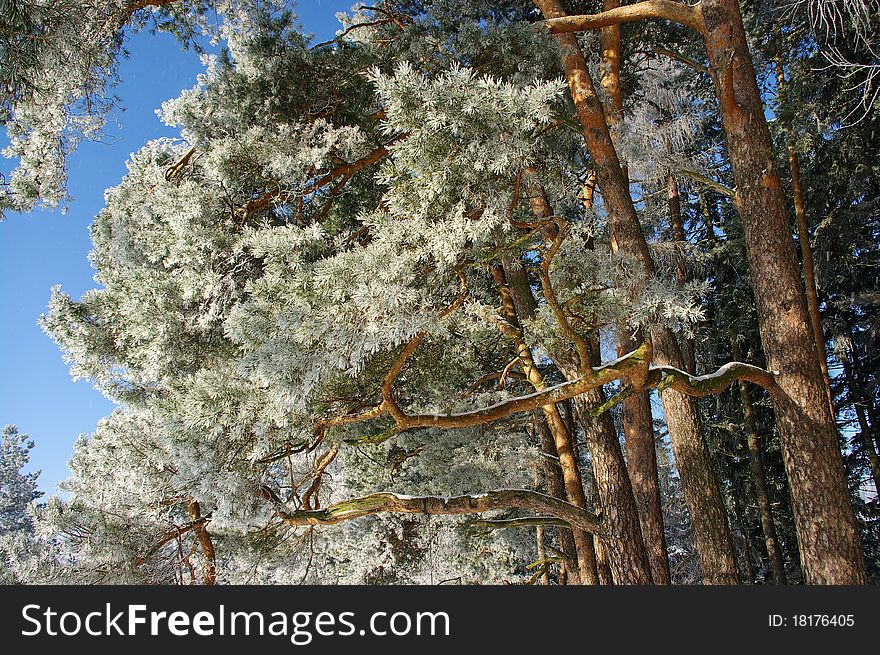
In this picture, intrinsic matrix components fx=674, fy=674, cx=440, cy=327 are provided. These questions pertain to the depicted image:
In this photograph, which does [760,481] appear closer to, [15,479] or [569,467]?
[569,467]

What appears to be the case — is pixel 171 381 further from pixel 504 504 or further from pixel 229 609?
pixel 504 504

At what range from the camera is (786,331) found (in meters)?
4.06

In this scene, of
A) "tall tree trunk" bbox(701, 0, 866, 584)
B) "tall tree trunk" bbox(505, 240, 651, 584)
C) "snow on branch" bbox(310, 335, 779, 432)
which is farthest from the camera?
"tall tree trunk" bbox(505, 240, 651, 584)

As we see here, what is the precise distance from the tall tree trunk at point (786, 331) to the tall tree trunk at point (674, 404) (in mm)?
845

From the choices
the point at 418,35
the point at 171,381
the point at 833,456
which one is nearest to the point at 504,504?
the point at 833,456

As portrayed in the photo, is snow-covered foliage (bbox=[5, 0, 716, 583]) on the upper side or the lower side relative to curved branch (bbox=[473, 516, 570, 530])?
upper

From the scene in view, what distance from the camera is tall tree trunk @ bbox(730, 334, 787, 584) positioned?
9.74 meters

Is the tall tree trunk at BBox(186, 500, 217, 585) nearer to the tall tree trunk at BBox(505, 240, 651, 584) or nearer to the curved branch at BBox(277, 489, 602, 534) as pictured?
the curved branch at BBox(277, 489, 602, 534)

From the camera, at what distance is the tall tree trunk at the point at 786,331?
376 centimetres

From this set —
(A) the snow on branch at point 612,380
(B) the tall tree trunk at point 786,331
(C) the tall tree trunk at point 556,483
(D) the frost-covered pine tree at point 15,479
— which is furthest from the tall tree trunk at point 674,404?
(D) the frost-covered pine tree at point 15,479

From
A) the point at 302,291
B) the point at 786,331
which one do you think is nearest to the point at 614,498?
the point at 786,331

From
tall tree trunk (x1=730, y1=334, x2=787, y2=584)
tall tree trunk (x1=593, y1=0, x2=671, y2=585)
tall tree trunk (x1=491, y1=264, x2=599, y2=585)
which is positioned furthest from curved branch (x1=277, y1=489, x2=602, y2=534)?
tall tree trunk (x1=730, y1=334, x2=787, y2=584)

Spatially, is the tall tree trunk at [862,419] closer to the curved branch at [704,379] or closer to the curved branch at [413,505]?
the curved branch at [704,379]

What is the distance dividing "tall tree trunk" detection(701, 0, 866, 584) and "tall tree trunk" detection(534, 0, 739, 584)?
2.77 feet
